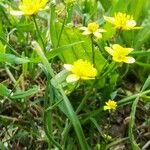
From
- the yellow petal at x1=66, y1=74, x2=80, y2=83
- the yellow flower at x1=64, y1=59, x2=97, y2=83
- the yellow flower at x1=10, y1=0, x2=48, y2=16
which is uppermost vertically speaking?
the yellow flower at x1=10, y1=0, x2=48, y2=16

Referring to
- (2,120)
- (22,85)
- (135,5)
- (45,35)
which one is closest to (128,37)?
(135,5)

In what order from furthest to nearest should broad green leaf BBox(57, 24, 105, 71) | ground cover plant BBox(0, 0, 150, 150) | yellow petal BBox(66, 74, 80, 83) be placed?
broad green leaf BBox(57, 24, 105, 71), ground cover plant BBox(0, 0, 150, 150), yellow petal BBox(66, 74, 80, 83)

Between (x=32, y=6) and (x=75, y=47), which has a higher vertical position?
(x=32, y=6)

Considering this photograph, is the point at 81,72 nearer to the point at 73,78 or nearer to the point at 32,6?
the point at 73,78

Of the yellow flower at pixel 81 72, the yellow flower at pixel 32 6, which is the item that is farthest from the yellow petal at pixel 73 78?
the yellow flower at pixel 32 6

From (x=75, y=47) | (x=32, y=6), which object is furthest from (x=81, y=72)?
(x=75, y=47)

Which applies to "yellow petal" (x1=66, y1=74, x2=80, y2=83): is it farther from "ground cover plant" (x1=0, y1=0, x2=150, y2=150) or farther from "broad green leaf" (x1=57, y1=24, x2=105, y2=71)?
"broad green leaf" (x1=57, y1=24, x2=105, y2=71)

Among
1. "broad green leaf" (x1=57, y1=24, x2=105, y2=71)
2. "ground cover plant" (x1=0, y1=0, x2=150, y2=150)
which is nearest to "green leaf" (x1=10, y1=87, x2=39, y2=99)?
"ground cover plant" (x1=0, y1=0, x2=150, y2=150)

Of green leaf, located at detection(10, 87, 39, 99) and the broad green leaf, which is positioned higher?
the broad green leaf
